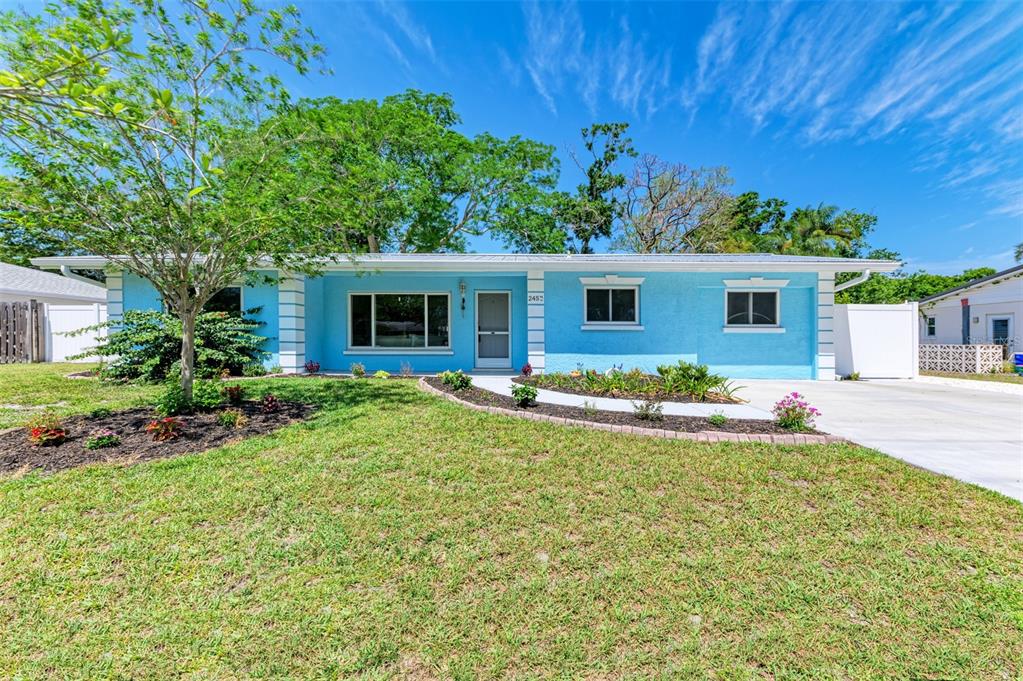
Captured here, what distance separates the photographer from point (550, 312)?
10844 millimetres

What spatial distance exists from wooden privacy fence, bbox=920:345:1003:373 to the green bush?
2258cm

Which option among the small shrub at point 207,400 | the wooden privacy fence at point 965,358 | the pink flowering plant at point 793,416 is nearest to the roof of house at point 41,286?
the small shrub at point 207,400

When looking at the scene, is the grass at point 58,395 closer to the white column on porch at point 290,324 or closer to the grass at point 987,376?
the white column on porch at point 290,324

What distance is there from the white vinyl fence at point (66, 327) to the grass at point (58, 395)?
4.32 metres

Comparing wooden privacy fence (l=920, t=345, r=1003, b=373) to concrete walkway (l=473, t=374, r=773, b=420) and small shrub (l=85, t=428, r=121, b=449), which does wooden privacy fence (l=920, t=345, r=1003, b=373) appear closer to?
concrete walkway (l=473, t=374, r=773, b=420)

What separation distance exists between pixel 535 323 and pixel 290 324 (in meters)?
6.50

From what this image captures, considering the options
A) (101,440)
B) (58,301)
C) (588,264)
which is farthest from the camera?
(58,301)

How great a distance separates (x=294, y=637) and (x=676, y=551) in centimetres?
254

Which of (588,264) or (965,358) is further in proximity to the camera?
(965,358)

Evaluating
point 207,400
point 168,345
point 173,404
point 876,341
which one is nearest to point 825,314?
point 876,341

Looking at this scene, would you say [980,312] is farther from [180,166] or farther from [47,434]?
[47,434]

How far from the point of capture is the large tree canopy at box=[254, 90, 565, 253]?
1961 centimetres

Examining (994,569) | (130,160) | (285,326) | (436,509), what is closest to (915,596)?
(994,569)

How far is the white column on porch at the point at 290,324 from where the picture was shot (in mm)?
10234
